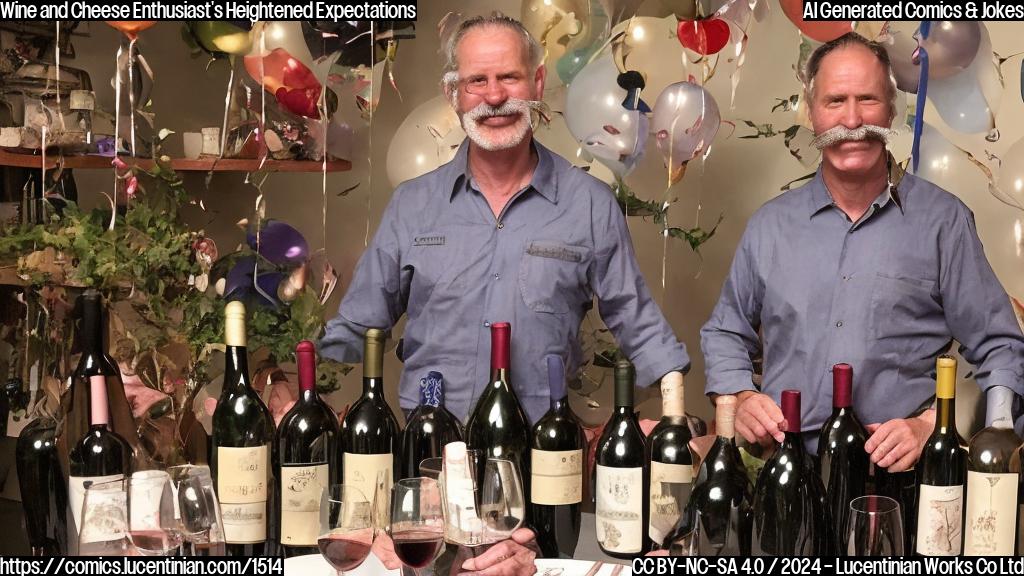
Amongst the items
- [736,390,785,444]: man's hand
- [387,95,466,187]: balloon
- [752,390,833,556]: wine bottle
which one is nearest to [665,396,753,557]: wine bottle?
[752,390,833,556]: wine bottle

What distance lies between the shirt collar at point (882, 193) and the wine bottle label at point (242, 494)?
136 cm

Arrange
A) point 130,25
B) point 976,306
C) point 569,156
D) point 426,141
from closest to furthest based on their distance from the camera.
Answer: point 976,306
point 130,25
point 426,141
point 569,156

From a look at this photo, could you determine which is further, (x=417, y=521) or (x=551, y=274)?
(x=551, y=274)

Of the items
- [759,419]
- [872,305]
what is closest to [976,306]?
[872,305]

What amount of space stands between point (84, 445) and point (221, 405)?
23 cm

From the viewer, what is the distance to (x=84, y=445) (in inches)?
76.5

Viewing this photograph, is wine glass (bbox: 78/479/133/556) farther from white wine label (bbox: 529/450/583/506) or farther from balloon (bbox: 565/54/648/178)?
balloon (bbox: 565/54/648/178)

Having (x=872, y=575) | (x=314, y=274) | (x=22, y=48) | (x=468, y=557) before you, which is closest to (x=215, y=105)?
(x=22, y=48)

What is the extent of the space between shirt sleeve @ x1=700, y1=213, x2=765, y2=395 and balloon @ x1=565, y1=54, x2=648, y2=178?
37 cm

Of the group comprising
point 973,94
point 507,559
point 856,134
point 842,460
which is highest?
point 973,94

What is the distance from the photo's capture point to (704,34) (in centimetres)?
288

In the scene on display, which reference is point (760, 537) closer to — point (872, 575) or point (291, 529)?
point (872, 575)

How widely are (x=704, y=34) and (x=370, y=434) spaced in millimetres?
1423

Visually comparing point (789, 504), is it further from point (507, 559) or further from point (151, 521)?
point (151, 521)
